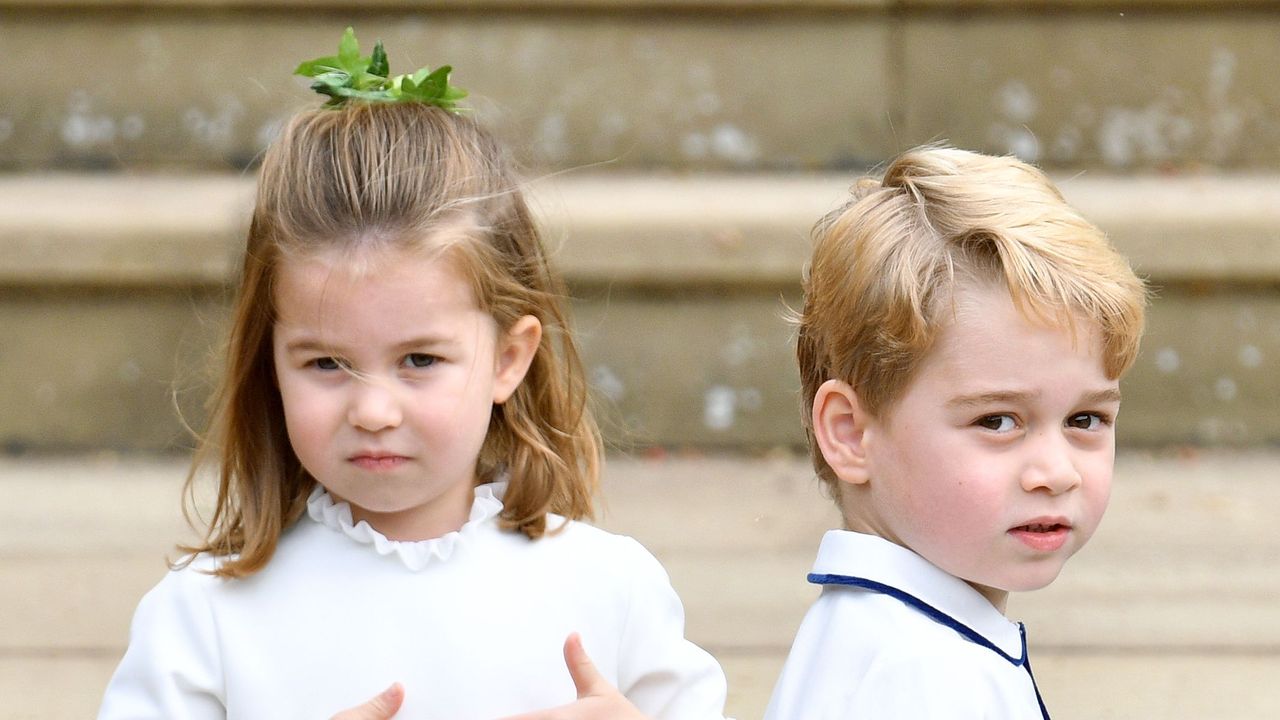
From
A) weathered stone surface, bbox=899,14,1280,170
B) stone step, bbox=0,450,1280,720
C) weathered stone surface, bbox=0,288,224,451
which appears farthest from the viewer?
weathered stone surface, bbox=899,14,1280,170

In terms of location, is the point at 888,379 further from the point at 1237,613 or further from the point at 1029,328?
the point at 1237,613

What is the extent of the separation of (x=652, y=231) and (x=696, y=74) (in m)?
0.55

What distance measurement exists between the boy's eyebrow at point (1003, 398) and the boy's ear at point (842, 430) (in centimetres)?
15

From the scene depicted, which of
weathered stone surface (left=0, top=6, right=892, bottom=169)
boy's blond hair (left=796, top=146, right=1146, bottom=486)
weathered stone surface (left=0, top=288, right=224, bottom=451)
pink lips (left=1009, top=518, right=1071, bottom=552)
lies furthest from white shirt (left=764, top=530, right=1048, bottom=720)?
weathered stone surface (left=0, top=288, right=224, bottom=451)

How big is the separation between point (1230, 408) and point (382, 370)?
363cm

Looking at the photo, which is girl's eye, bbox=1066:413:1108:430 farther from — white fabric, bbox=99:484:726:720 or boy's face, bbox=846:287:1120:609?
white fabric, bbox=99:484:726:720

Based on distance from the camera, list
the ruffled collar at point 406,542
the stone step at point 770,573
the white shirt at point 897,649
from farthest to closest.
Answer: the stone step at point 770,573, the ruffled collar at point 406,542, the white shirt at point 897,649

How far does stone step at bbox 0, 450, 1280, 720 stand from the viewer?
3225 millimetres

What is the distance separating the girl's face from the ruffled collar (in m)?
0.05

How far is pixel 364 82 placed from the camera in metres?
2.22

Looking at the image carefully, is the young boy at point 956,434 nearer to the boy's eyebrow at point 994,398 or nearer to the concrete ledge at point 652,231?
the boy's eyebrow at point 994,398

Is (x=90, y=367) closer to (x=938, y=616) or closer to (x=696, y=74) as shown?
(x=696, y=74)

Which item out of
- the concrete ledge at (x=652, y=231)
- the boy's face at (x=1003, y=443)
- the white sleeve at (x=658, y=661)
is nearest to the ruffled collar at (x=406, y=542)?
the white sleeve at (x=658, y=661)

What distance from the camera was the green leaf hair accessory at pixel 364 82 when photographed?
2211mm
